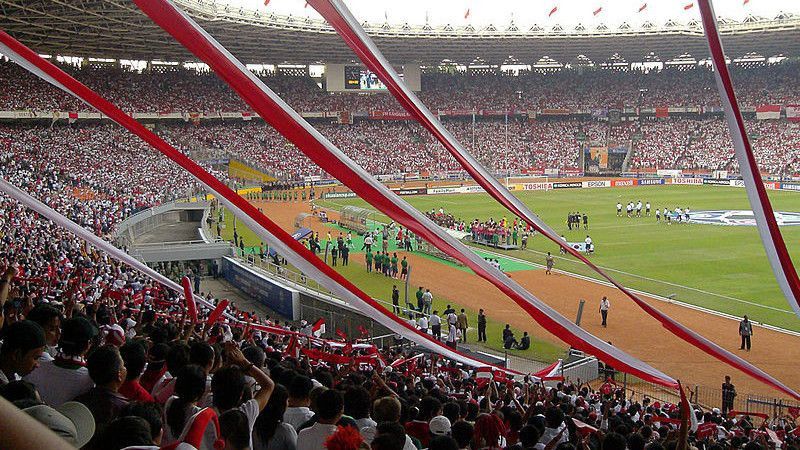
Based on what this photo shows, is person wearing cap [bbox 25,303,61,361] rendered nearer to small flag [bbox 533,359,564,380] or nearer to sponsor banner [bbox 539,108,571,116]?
small flag [bbox 533,359,564,380]

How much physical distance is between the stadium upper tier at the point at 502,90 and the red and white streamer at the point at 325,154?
200 ft

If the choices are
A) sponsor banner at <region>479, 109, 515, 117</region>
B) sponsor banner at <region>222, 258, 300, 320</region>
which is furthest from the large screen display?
sponsor banner at <region>222, 258, 300, 320</region>

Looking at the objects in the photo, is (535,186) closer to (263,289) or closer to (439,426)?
(263,289)

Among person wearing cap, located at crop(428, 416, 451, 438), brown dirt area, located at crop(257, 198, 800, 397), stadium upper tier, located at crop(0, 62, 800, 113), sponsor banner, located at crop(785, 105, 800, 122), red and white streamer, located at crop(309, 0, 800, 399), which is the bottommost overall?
brown dirt area, located at crop(257, 198, 800, 397)

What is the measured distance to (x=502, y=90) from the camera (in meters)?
81.1

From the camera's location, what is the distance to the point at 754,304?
2308 cm

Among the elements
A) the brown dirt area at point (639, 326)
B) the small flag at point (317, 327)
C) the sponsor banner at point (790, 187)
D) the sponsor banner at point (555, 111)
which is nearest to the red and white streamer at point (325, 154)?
the small flag at point (317, 327)

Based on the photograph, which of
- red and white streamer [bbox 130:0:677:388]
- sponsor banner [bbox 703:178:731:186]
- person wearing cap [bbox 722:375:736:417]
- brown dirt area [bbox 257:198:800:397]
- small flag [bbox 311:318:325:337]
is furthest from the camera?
sponsor banner [bbox 703:178:731:186]

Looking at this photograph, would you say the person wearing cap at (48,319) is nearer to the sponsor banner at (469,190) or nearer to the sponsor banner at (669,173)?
the sponsor banner at (469,190)

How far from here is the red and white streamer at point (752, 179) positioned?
5488 mm

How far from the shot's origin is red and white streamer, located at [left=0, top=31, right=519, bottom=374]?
637 cm

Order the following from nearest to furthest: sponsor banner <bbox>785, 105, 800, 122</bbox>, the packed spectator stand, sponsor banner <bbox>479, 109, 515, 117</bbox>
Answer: the packed spectator stand → sponsor banner <bbox>785, 105, 800, 122</bbox> → sponsor banner <bbox>479, 109, 515, 117</bbox>

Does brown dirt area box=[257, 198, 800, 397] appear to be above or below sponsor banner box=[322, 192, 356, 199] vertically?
below

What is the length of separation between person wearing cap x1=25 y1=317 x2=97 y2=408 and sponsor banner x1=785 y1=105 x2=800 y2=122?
7759cm
